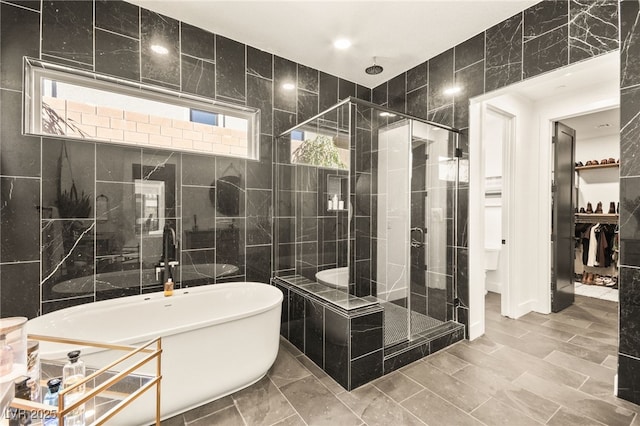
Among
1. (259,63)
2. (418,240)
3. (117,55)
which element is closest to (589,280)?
(418,240)

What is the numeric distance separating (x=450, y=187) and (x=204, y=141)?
2482 millimetres

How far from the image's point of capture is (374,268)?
2.94 meters

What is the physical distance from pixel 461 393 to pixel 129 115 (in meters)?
3.34

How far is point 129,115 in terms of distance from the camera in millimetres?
2352

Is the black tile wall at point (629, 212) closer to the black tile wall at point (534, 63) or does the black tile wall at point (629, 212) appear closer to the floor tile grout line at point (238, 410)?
the black tile wall at point (534, 63)

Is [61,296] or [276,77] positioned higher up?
[276,77]

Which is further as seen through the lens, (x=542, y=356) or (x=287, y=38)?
(x=287, y=38)

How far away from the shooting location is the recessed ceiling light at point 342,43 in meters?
2.67

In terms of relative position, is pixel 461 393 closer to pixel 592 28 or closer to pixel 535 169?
pixel 592 28

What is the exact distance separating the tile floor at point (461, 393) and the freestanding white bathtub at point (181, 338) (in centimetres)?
17

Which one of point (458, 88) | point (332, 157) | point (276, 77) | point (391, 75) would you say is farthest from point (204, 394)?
point (391, 75)

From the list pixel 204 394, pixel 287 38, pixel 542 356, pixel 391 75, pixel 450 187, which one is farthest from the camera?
pixel 391 75

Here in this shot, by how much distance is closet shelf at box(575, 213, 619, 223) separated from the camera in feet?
15.0

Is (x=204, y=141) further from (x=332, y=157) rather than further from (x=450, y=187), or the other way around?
Result: (x=450, y=187)
